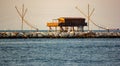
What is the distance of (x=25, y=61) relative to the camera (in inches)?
2552

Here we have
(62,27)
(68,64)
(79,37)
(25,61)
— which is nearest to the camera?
(68,64)

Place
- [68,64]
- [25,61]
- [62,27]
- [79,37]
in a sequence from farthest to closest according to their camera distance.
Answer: [62,27], [79,37], [25,61], [68,64]

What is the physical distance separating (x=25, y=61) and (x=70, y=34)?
94245 mm

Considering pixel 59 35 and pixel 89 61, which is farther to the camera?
pixel 59 35

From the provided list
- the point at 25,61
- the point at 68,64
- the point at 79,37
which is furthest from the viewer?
the point at 79,37

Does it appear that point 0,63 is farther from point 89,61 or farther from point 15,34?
point 15,34

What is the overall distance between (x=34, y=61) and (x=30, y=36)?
9563cm

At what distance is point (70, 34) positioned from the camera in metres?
→ 159

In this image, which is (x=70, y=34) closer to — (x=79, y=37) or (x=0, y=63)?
(x=79, y=37)

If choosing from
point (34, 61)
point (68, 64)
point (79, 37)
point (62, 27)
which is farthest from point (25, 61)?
point (62, 27)

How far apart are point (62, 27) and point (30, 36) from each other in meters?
12.3

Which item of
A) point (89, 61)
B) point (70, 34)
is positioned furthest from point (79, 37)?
point (89, 61)

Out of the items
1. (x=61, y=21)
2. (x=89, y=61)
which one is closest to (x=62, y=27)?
(x=61, y=21)

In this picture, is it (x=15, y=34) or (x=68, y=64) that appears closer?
(x=68, y=64)
